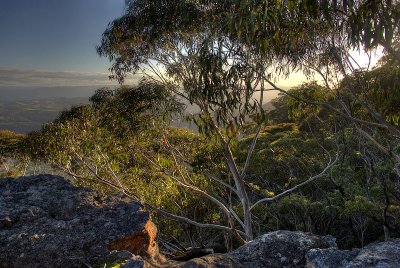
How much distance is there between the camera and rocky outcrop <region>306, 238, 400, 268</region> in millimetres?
3133

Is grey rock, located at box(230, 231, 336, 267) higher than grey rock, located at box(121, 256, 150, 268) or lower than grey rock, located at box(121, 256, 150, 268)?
lower

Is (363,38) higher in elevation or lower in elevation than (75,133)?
higher

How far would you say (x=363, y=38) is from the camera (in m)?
5.70

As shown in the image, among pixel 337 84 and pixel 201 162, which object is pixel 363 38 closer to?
pixel 337 84

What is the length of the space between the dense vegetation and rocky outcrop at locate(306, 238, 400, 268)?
3089 mm

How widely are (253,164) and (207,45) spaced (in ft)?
35.2

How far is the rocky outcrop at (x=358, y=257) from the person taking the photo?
3133 mm

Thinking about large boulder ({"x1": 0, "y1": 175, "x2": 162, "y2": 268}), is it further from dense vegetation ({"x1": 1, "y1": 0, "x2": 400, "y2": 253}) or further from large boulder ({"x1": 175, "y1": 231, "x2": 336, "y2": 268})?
dense vegetation ({"x1": 1, "y1": 0, "x2": 400, "y2": 253})

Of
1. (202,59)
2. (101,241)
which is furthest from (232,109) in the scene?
(101,241)

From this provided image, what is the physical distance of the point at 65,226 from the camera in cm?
378

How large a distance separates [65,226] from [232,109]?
4253mm

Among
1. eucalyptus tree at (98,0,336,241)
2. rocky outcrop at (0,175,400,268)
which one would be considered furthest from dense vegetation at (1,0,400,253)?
rocky outcrop at (0,175,400,268)

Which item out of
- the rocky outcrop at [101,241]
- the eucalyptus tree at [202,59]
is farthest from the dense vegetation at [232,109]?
the rocky outcrop at [101,241]

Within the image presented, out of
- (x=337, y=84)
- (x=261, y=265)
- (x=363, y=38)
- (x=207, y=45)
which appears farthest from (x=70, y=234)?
(x=337, y=84)
